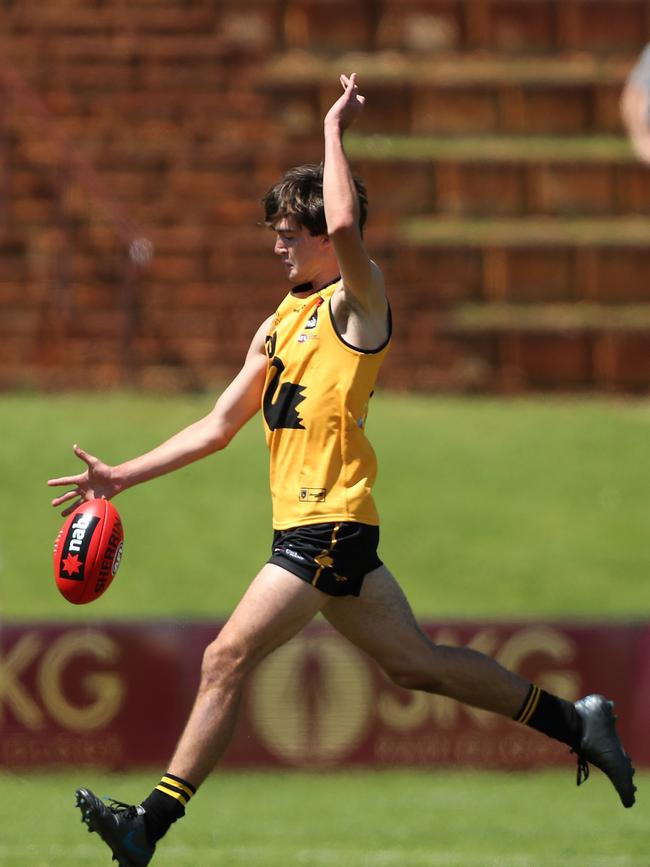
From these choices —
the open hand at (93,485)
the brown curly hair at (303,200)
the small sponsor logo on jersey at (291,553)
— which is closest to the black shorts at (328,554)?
the small sponsor logo on jersey at (291,553)

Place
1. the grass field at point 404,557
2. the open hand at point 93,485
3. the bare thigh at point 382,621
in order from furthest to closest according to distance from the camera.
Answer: the grass field at point 404,557 → the open hand at point 93,485 → the bare thigh at point 382,621

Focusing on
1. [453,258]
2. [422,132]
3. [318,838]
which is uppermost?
[422,132]

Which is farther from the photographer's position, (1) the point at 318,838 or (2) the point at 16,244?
(2) the point at 16,244

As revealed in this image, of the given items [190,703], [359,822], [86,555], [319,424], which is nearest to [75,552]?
[86,555]

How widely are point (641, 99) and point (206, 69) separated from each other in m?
10.3

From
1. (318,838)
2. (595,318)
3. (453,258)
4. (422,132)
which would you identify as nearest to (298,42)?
(422,132)

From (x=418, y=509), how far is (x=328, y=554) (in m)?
11.5

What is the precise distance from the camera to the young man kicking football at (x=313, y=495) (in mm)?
6109

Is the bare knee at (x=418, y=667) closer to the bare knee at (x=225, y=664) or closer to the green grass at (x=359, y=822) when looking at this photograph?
the bare knee at (x=225, y=664)

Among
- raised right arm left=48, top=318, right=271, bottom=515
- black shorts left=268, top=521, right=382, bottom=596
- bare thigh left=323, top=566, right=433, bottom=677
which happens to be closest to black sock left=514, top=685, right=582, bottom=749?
bare thigh left=323, top=566, right=433, bottom=677

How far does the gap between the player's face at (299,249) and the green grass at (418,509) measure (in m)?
8.92

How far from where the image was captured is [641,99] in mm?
11820

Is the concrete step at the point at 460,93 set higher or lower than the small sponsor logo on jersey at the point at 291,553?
higher

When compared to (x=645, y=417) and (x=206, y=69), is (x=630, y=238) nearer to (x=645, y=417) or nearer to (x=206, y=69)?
(x=645, y=417)
